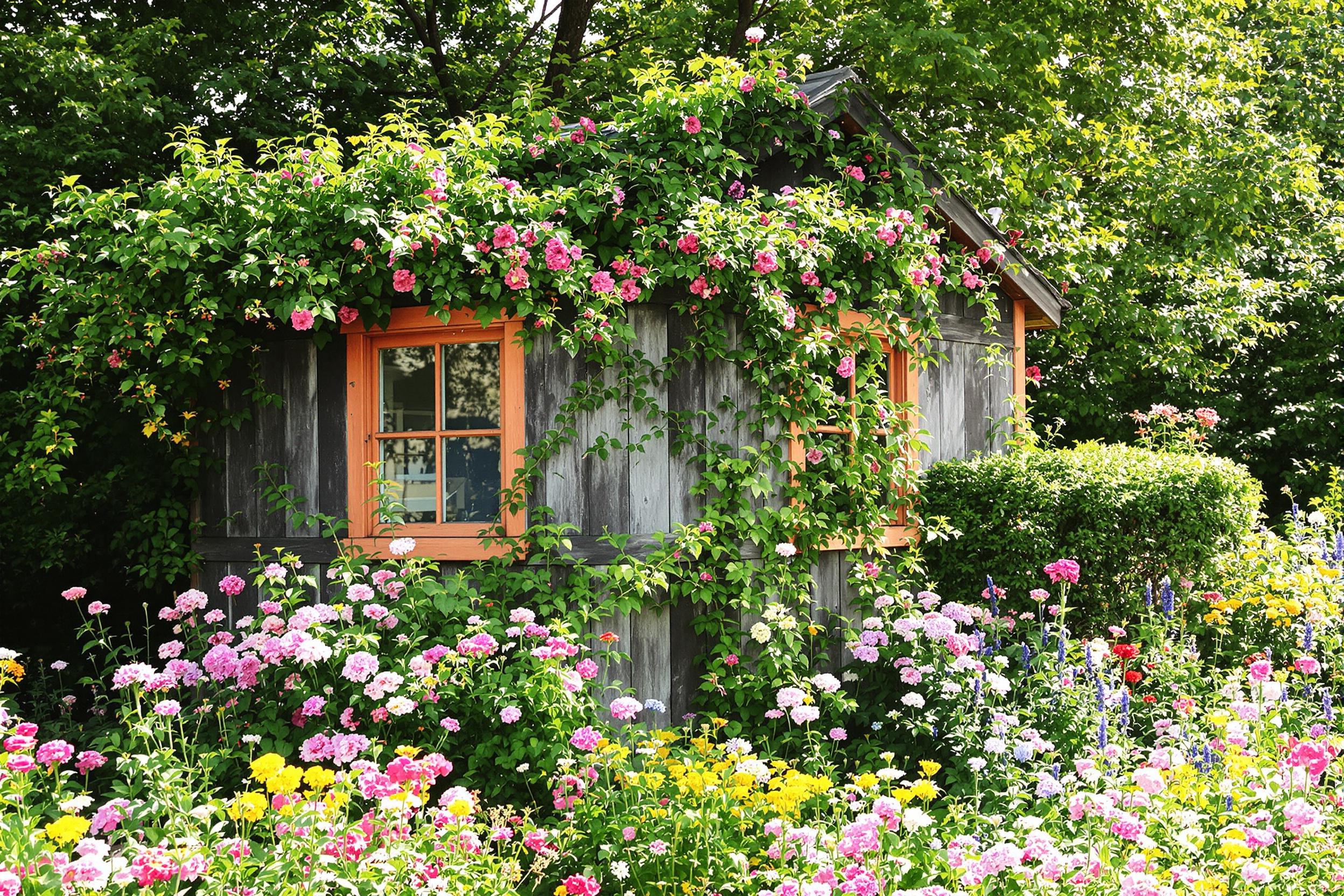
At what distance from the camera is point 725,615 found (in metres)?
5.79

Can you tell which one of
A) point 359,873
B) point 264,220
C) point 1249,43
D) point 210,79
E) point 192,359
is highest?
point 1249,43

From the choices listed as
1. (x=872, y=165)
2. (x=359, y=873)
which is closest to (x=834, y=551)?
(x=872, y=165)

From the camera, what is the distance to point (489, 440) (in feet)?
19.1

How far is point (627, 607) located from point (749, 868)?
2.03 metres

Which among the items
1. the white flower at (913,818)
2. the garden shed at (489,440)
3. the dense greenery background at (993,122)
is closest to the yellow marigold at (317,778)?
the white flower at (913,818)

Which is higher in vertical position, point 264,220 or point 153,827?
point 264,220

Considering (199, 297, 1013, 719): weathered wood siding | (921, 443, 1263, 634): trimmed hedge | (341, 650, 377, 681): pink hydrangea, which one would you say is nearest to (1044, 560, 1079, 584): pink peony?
(921, 443, 1263, 634): trimmed hedge

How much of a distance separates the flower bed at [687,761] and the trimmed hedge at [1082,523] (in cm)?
18

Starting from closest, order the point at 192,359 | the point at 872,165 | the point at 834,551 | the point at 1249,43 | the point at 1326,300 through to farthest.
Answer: the point at 192,359, the point at 834,551, the point at 872,165, the point at 1326,300, the point at 1249,43

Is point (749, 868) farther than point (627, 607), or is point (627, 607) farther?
point (627, 607)

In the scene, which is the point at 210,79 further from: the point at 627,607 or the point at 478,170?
the point at 627,607

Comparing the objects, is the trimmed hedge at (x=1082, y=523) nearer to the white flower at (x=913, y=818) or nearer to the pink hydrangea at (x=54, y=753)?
the white flower at (x=913, y=818)

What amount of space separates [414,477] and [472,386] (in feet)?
2.00

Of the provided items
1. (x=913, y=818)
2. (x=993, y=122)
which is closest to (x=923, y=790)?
(x=913, y=818)
